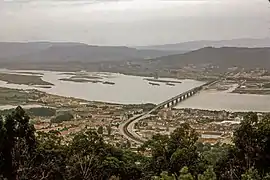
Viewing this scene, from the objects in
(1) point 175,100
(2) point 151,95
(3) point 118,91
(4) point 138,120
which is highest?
(3) point 118,91

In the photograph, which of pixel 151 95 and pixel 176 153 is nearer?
pixel 176 153

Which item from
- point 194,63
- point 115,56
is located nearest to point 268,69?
point 194,63

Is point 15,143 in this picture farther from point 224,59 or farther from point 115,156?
point 224,59

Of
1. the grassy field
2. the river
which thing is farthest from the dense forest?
the grassy field

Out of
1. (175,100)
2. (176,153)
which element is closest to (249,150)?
(176,153)

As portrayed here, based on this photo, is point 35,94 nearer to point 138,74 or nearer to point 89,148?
point 138,74

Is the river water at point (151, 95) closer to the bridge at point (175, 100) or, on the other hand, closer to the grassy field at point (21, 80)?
the bridge at point (175, 100)

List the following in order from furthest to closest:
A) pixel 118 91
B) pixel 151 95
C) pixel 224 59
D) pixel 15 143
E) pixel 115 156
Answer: pixel 224 59, pixel 118 91, pixel 151 95, pixel 115 156, pixel 15 143
